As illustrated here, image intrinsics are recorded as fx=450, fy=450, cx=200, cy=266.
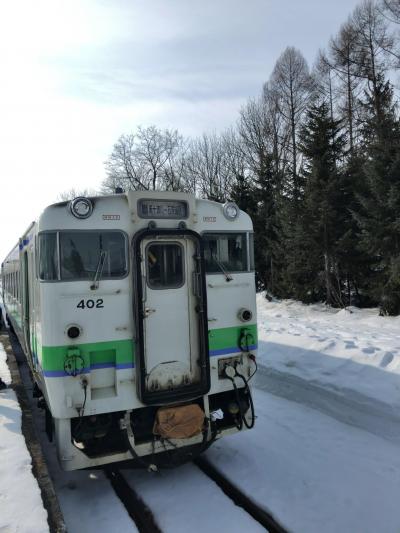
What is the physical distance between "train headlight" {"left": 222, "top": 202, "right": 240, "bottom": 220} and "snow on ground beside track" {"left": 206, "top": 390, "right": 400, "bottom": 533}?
329 cm

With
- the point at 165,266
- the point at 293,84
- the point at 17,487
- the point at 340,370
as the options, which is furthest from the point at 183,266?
the point at 293,84

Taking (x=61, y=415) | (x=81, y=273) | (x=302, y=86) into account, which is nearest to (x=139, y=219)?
(x=81, y=273)

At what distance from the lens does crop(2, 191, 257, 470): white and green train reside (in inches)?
197

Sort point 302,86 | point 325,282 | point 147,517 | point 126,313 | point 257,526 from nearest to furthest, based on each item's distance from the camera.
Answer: point 257,526 < point 147,517 < point 126,313 < point 325,282 < point 302,86

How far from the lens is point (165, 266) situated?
554 centimetres

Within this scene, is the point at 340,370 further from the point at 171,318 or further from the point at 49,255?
the point at 49,255

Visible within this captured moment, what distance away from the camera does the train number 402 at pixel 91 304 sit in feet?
16.6

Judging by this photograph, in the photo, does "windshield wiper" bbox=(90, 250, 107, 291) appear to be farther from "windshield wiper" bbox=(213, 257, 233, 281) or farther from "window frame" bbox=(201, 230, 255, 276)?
"windshield wiper" bbox=(213, 257, 233, 281)

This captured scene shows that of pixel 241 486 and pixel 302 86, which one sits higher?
pixel 302 86

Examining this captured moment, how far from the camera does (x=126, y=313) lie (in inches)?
208

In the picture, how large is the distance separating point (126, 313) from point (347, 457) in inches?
141

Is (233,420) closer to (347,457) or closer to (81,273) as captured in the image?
(347,457)

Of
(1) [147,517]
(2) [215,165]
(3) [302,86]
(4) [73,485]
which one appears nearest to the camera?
(1) [147,517]

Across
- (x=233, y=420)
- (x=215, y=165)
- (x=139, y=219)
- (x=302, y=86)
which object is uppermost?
(x=302, y=86)
